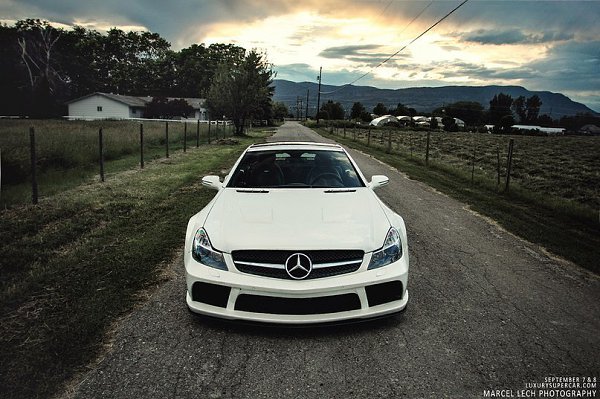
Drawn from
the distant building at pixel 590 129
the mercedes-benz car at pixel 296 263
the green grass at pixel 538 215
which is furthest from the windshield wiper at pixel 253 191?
the distant building at pixel 590 129

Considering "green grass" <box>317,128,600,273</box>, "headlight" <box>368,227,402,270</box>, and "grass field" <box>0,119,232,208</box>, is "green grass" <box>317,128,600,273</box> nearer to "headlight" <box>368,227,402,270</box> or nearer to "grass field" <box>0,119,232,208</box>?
"headlight" <box>368,227,402,270</box>

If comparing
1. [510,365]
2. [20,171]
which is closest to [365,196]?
[510,365]

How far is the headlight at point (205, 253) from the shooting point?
3.43 metres

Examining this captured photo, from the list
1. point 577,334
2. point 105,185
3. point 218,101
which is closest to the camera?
point 577,334

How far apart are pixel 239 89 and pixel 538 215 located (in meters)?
32.4

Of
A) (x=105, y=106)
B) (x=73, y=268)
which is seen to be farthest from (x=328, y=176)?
(x=105, y=106)

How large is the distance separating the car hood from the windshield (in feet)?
1.32

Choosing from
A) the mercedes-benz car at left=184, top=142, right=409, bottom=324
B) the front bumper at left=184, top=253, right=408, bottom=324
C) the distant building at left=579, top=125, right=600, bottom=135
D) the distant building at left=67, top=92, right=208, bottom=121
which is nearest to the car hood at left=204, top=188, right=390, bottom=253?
the mercedes-benz car at left=184, top=142, right=409, bottom=324

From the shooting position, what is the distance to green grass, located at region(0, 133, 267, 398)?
121 inches

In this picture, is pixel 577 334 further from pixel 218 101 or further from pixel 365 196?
pixel 218 101

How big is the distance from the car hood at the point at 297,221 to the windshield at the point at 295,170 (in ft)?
1.32

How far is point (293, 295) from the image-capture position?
10.5 ft

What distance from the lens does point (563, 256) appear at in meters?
5.97

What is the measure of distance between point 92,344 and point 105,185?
326 inches
